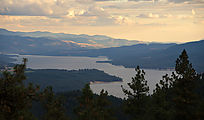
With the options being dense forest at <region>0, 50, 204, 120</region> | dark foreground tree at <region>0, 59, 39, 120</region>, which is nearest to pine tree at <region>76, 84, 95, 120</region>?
dense forest at <region>0, 50, 204, 120</region>

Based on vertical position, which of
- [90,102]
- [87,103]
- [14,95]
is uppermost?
[14,95]

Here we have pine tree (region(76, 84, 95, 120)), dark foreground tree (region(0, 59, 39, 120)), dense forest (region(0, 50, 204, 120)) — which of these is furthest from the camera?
pine tree (region(76, 84, 95, 120))

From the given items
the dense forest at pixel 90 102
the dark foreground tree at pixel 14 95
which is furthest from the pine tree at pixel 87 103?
the dark foreground tree at pixel 14 95

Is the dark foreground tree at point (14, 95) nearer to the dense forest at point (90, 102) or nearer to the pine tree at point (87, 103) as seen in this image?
the dense forest at point (90, 102)

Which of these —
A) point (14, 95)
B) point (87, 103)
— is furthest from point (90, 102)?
point (14, 95)

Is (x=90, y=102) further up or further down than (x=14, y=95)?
further down

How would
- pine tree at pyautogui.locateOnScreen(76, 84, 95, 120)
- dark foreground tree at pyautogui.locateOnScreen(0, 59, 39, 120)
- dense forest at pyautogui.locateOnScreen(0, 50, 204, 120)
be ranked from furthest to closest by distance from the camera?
pine tree at pyautogui.locateOnScreen(76, 84, 95, 120) < dense forest at pyautogui.locateOnScreen(0, 50, 204, 120) < dark foreground tree at pyautogui.locateOnScreen(0, 59, 39, 120)

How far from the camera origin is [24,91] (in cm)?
2245

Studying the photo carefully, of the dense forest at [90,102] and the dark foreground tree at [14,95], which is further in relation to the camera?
the dense forest at [90,102]

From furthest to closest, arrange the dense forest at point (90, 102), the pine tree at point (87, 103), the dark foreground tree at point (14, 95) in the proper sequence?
the pine tree at point (87, 103) → the dense forest at point (90, 102) → the dark foreground tree at point (14, 95)

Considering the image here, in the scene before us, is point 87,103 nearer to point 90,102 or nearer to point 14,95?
point 90,102

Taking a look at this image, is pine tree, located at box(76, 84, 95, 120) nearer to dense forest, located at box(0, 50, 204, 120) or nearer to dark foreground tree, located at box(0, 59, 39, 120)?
dense forest, located at box(0, 50, 204, 120)

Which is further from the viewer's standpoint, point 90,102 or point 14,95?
point 90,102

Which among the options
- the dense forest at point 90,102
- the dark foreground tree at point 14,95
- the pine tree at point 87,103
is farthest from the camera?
the pine tree at point 87,103
